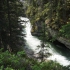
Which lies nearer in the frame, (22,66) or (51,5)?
(22,66)

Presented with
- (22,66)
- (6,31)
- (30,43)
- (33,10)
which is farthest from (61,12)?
(22,66)

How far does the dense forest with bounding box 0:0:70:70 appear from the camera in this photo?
17.0 feet

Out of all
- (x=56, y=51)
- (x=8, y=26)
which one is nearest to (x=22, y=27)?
(x=8, y=26)

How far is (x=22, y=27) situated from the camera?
18469mm

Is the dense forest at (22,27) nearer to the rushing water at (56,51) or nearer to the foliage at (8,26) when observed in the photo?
the foliage at (8,26)

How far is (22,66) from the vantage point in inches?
198

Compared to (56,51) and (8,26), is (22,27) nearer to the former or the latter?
(8,26)

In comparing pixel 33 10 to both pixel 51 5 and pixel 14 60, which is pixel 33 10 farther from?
pixel 14 60

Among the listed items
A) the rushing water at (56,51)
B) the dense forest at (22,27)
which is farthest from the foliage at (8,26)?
the rushing water at (56,51)

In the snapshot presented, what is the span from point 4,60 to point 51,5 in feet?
78.0

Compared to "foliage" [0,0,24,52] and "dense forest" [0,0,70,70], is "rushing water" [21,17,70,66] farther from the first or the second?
"foliage" [0,0,24,52]

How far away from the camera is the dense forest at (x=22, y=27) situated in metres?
5.17

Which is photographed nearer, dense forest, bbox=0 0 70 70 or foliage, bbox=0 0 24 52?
dense forest, bbox=0 0 70 70

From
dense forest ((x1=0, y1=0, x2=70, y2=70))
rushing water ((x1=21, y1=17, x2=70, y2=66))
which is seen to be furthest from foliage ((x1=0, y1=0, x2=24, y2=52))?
rushing water ((x1=21, y1=17, x2=70, y2=66))
